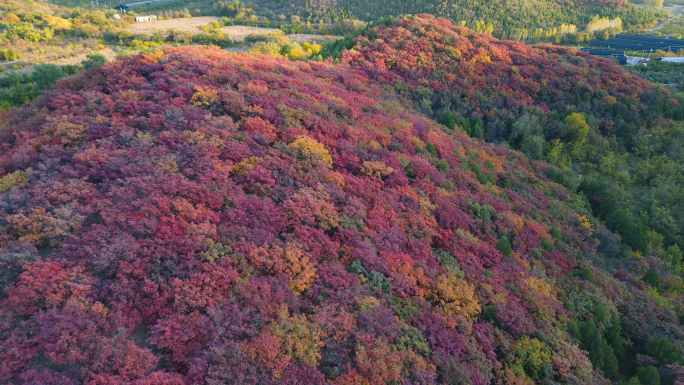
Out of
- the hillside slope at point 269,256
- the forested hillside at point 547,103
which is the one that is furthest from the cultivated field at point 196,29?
the hillside slope at point 269,256

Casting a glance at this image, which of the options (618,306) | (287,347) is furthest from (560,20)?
(287,347)

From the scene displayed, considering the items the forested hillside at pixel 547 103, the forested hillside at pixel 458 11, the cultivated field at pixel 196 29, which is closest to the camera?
the forested hillside at pixel 547 103

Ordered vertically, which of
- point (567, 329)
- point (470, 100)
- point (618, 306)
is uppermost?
point (470, 100)

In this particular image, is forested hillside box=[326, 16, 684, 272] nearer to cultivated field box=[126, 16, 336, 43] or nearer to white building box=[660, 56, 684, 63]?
cultivated field box=[126, 16, 336, 43]

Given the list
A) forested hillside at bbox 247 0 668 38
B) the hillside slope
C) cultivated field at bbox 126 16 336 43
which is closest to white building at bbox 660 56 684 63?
forested hillside at bbox 247 0 668 38

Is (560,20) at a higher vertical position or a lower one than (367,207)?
higher

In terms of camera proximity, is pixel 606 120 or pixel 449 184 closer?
pixel 449 184

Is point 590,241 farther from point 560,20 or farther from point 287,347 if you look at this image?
point 560,20

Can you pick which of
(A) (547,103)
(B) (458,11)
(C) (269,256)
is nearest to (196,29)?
(A) (547,103)

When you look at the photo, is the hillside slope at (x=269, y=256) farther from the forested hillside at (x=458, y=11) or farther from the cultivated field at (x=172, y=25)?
the forested hillside at (x=458, y=11)
